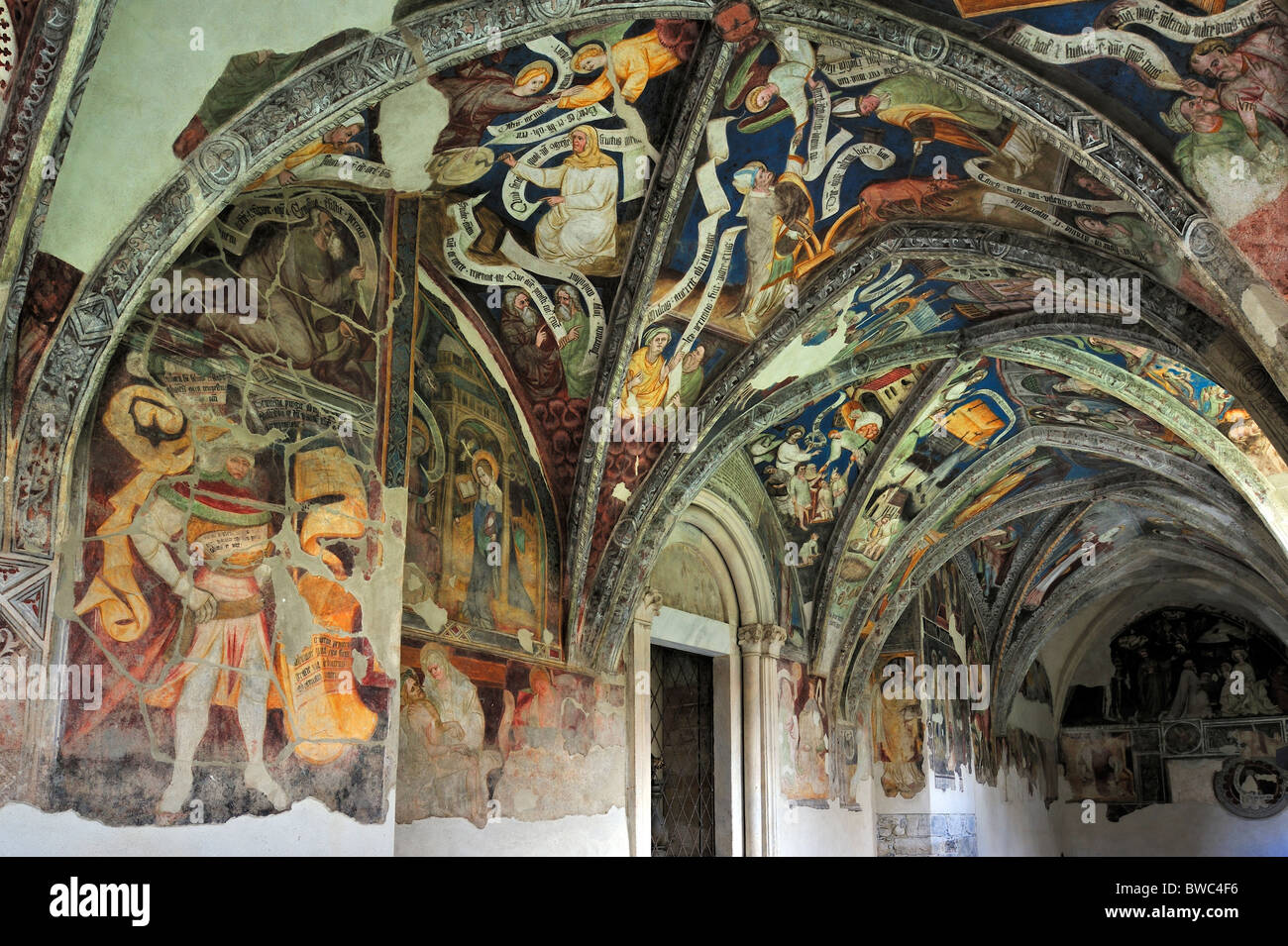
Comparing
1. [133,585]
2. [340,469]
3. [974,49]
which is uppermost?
[974,49]

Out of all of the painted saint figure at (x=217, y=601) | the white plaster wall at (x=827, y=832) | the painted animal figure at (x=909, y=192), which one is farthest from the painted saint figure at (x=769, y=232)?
the white plaster wall at (x=827, y=832)

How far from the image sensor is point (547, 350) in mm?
10250

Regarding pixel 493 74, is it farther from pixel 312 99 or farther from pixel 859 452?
pixel 859 452

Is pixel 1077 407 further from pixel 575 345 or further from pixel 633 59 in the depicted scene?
pixel 633 59

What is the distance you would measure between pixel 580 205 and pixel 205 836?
5.22 metres

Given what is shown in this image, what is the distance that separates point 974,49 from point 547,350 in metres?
4.42

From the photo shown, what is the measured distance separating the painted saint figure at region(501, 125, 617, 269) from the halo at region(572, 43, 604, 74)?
0.63m

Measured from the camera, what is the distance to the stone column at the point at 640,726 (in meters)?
11.1

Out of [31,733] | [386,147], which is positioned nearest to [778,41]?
[386,147]

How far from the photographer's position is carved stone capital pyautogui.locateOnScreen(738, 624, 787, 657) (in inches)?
548

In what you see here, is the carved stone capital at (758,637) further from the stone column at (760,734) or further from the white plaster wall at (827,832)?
the white plaster wall at (827,832)

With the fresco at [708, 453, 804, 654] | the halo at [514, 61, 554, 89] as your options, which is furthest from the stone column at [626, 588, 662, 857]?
the halo at [514, 61, 554, 89]

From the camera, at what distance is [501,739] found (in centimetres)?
959
